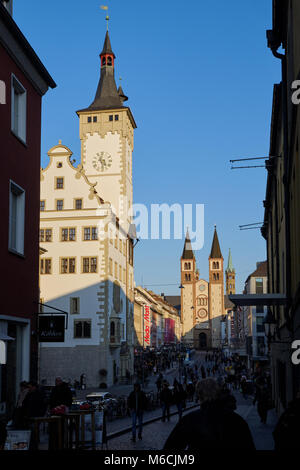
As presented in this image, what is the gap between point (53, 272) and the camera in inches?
2143

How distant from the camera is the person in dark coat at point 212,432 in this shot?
5430 mm

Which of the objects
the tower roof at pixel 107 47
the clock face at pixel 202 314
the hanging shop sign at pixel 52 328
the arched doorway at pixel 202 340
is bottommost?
the arched doorway at pixel 202 340

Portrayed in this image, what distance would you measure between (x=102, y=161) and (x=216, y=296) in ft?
358

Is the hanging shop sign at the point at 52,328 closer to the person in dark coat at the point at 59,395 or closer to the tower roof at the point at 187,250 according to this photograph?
the person in dark coat at the point at 59,395

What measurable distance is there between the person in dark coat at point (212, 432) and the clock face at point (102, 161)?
191 ft

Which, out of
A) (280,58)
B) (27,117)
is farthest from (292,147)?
(27,117)

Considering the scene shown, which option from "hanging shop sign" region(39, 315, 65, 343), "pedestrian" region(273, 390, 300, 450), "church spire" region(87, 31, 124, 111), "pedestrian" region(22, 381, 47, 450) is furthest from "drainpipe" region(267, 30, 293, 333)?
"church spire" region(87, 31, 124, 111)

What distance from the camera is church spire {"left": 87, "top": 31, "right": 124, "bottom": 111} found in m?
65.3

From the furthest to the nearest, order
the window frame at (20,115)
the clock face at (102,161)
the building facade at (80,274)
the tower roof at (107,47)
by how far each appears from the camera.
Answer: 1. the tower roof at (107,47)
2. the clock face at (102,161)
3. the building facade at (80,274)
4. the window frame at (20,115)

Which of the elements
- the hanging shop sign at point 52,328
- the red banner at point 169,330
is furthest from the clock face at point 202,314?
the hanging shop sign at point 52,328

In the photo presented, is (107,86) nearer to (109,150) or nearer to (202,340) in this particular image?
(109,150)

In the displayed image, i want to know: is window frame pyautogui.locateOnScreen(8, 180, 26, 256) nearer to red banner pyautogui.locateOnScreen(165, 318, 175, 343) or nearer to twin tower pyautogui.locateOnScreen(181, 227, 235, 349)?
twin tower pyautogui.locateOnScreen(181, 227, 235, 349)

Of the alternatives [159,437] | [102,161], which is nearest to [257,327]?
[102,161]

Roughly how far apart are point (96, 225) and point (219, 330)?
119 m
